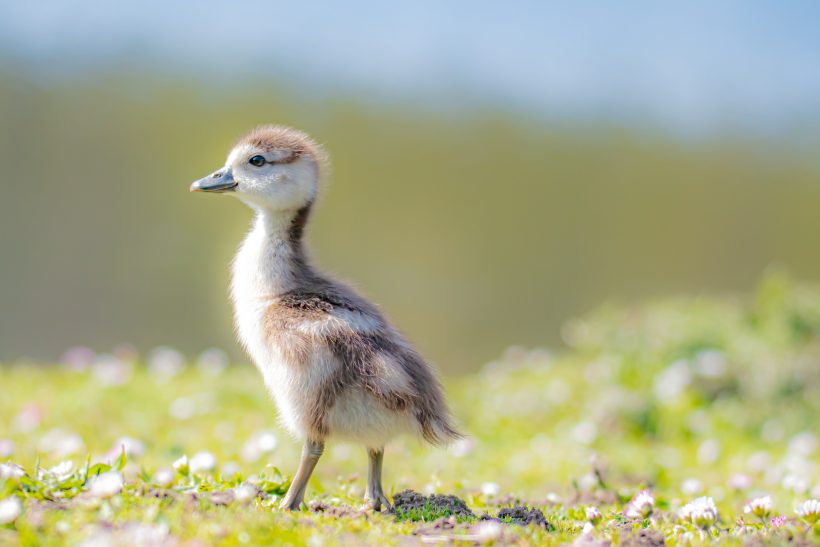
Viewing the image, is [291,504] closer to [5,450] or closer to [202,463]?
[202,463]

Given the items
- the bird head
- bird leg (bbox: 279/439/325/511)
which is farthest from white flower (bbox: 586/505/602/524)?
the bird head

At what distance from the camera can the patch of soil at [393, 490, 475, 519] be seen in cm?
428

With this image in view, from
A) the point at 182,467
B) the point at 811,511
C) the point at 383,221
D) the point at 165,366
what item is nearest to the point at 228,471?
the point at 182,467

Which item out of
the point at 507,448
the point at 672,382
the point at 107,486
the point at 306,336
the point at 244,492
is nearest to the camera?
the point at 107,486

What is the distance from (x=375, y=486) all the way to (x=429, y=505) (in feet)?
0.88

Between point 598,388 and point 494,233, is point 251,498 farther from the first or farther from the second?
point 494,233

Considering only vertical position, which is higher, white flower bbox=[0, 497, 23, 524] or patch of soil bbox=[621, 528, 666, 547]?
patch of soil bbox=[621, 528, 666, 547]

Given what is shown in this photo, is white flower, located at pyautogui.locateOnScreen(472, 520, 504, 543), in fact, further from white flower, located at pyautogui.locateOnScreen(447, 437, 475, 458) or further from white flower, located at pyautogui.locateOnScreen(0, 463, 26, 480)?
white flower, located at pyautogui.locateOnScreen(447, 437, 475, 458)

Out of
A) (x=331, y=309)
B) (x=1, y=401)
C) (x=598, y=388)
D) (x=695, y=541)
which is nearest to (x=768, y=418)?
(x=598, y=388)

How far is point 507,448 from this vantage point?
8.25m

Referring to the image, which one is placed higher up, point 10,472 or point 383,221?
point 383,221

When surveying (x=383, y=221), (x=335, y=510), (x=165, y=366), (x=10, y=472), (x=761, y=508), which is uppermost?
(x=383, y=221)

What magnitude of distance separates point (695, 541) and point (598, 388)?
580 centimetres

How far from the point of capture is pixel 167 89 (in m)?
28.0
